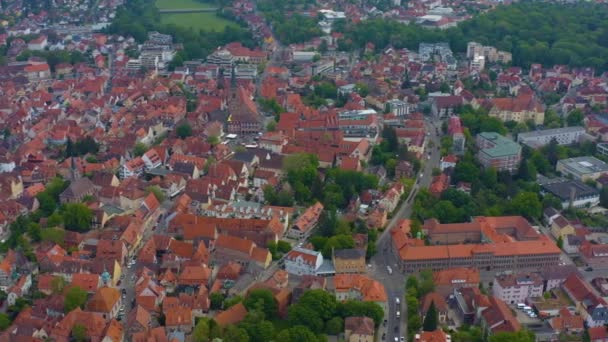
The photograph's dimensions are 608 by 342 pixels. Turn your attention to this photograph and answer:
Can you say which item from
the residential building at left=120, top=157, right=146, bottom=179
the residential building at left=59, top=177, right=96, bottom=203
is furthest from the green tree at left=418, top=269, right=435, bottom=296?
the residential building at left=120, top=157, right=146, bottom=179

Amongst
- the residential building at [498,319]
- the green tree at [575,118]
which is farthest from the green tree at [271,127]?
the residential building at [498,319]

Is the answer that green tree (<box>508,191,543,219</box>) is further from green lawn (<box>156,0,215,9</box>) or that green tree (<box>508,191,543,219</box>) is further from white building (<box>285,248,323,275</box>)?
green lawn (<box>156,0,215,9</box>)

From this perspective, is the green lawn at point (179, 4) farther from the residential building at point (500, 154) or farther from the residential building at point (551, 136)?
the residential building at point (500, 154)

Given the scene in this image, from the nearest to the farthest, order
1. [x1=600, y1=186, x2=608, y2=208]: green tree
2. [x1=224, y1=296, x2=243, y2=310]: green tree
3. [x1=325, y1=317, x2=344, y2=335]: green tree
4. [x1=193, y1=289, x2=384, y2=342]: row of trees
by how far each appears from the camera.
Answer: [x1=193, y1=289, x2=384, y2=342]: row of trees
[x1=325, y1=317, x2=344, y2=335]: green tree
[x1=224, y1=296, x2=243, y2=310]: green tree
[x1=600, y1=186, x2=608, y2=208]: green tree

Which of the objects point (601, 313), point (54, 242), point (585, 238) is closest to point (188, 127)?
point (54, 242)

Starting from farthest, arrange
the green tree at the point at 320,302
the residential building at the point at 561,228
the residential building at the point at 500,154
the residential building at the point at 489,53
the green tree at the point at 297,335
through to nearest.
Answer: the residential building at the point at 489,53
the residential building at the point at 500,154
the residential building at the point at 561,228
the green tree at the point at 320,302
the green tree at the point at 297,335
